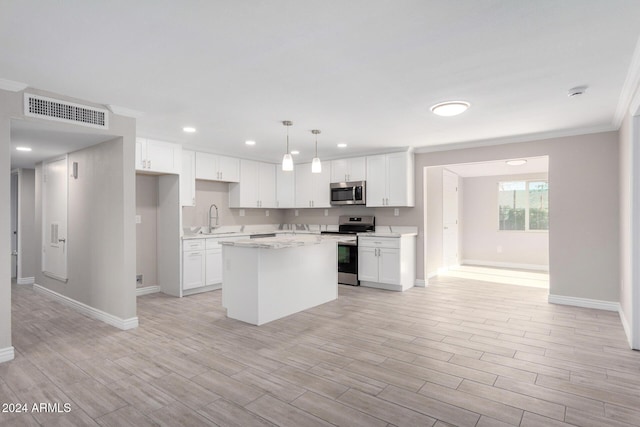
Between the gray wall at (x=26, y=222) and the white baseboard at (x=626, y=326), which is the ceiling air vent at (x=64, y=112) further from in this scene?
the white baseboard at (x=626, y=326)

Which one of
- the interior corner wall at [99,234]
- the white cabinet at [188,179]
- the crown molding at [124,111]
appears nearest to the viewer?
the crown molding at [124,111]

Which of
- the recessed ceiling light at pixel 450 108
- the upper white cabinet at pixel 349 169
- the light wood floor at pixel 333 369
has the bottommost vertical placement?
the light wood floor at pixel 333 369

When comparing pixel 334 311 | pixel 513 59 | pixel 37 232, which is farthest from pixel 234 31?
pixel 37 232

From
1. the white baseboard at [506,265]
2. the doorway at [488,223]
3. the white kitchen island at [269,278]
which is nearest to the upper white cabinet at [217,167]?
the white kitchen island at [269,278]

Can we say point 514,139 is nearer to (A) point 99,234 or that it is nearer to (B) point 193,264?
(B) point 193,264

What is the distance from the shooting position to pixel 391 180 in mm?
5992

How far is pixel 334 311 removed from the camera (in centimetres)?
444

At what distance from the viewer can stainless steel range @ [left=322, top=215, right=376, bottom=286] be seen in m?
6.03

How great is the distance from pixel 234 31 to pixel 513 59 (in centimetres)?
194

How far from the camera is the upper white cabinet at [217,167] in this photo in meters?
5.79

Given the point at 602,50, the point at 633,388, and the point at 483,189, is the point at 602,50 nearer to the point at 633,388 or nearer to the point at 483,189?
the point at 633,388

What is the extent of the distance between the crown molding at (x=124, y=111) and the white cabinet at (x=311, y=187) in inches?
145

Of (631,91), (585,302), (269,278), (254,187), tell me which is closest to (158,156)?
(254,187)

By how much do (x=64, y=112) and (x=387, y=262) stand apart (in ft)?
15.0
